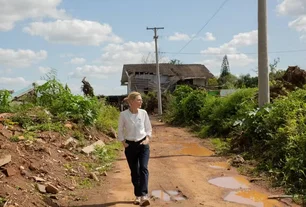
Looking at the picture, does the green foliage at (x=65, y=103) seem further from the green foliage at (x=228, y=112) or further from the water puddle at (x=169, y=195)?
the water puddle at (x=169, y=195)

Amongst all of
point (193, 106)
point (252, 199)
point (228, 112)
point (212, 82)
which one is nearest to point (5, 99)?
point (228, 112)

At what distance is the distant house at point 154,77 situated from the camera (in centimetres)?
4222

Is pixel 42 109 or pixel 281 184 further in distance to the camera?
pixel 42 109

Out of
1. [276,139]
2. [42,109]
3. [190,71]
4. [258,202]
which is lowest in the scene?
[258,202]

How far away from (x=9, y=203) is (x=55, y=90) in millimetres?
7859

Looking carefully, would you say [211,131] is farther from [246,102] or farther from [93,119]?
[93,119]

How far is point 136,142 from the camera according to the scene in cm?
561

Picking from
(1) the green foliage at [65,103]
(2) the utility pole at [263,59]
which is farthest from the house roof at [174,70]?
(2) the utility pole at [263,59]

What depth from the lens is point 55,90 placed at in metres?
12.5

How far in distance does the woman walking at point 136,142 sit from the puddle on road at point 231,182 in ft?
6.17

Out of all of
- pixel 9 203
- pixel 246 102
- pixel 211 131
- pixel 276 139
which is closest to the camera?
pixel 9 203

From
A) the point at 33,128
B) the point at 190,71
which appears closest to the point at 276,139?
the point at 33,128

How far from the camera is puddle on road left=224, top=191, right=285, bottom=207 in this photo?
18.7 feet

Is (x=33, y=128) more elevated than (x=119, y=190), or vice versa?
(x=33, y=128)
